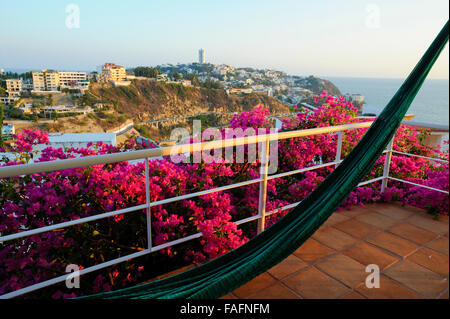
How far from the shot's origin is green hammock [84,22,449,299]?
42.0 inches

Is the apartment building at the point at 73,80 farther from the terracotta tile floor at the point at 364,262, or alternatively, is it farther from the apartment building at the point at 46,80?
the terracotta tile floor at the point at 364,262

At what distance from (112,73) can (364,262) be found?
53.7 ft

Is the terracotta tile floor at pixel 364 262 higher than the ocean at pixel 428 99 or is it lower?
lower

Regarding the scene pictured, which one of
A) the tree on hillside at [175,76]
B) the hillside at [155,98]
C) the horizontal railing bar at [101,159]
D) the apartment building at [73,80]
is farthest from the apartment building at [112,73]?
the horizontal railing bar at [101,159]

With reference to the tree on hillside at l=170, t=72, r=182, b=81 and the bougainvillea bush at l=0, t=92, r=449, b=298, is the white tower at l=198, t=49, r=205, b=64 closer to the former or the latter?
the tree on hillside at l=170, t=72, r=182, b=81

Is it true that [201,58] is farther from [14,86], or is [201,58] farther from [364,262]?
[364,262]

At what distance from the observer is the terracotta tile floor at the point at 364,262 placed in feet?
5.10

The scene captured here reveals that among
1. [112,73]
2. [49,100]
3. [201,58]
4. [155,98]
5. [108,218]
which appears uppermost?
[201,58]

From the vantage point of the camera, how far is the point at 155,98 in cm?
1566

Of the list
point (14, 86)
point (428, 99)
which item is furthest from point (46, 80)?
point (428, 99)

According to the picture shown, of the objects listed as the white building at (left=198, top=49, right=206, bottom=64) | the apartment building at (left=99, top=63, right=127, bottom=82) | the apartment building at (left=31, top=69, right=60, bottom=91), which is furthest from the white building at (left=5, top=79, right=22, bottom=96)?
the white building at (left=198, top=49, right=206, bottom=64)

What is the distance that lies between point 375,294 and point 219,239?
0.81 metres

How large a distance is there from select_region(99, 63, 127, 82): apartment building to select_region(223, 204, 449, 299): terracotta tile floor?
15.7m

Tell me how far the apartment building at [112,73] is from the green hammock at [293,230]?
641 inches
